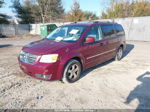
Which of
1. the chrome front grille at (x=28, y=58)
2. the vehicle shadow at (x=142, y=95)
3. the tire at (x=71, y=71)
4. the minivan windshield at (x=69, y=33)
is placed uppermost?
the minivan windshield at (x=69, y=33)

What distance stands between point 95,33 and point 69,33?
91 cm

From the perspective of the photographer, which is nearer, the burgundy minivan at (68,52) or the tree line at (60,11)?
the burgundy minivan at (68,52)

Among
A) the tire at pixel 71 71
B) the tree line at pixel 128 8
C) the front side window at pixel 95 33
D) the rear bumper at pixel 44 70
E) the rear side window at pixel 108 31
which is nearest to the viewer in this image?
the rear bumper at pixel 44 70

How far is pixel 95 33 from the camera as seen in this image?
438 centimetres

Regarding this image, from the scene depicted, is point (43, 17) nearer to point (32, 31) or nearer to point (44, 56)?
point (32, 31)

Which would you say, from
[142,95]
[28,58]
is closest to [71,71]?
[28,58]

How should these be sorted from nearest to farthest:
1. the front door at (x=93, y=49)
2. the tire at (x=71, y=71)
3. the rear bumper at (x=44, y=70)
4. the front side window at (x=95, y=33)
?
the rear bumper at (x=44, y=70) → the tire at (x=71, y=71) → the front door at (x=93, y=49) → the front side window at (x=95, y=33)

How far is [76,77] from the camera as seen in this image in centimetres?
388

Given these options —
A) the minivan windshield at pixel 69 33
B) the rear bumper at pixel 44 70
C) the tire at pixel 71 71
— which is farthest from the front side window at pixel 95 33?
the rear bumper at pixel 44 70

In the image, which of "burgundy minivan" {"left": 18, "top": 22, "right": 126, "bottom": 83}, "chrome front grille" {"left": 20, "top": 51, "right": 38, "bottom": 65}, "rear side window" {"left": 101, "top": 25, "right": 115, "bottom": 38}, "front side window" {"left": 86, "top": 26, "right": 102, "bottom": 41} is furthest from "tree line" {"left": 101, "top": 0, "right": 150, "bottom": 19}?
"chrome front grille" {"left": 20, "top": 51, "right": 38, "bottom": 65}

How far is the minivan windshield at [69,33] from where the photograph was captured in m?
3.94

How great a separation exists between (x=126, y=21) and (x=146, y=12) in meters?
9.11

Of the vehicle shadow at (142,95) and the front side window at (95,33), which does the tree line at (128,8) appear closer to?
the front side window at (95,33)

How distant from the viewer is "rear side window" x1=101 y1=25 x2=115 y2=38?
4.73 meters
